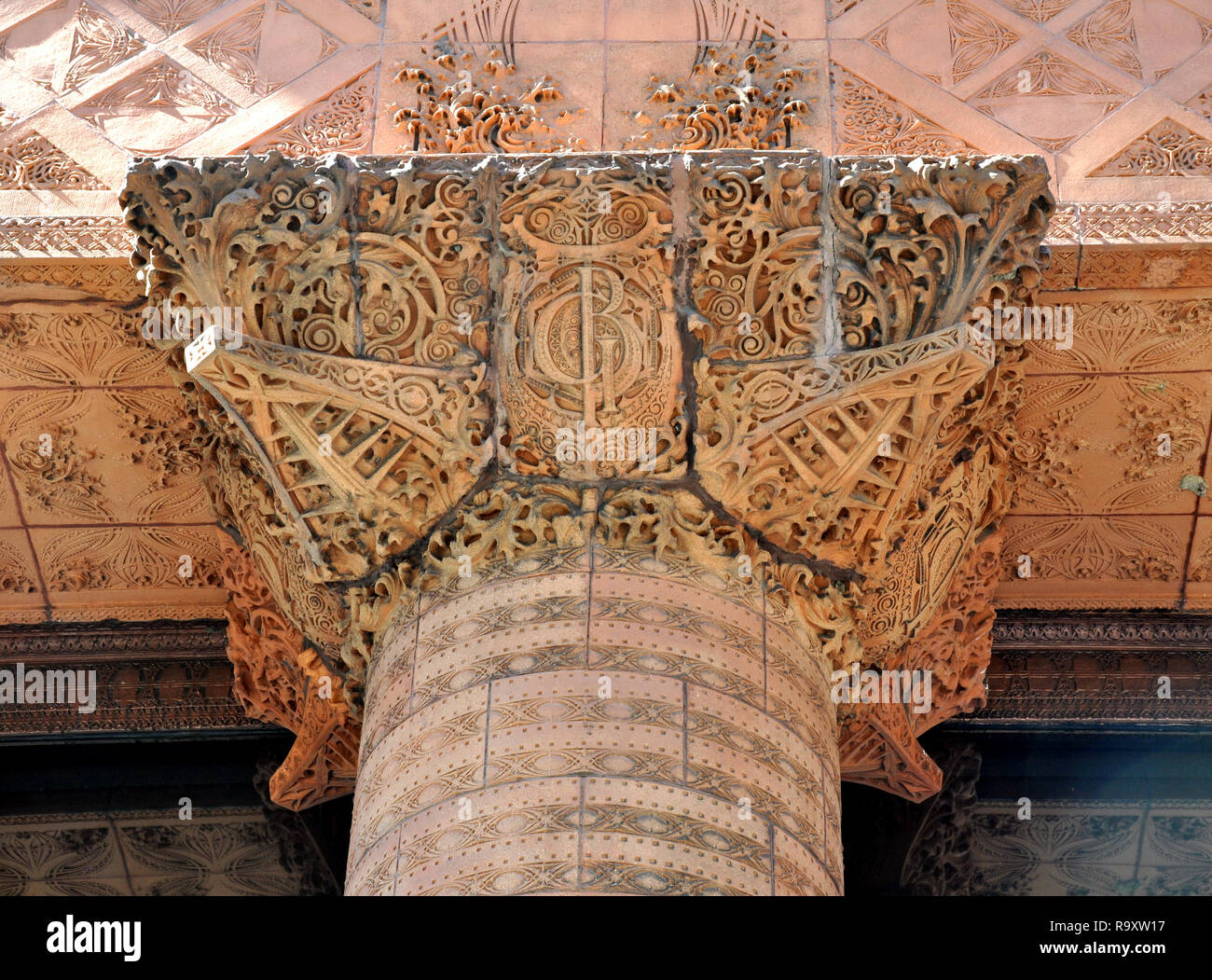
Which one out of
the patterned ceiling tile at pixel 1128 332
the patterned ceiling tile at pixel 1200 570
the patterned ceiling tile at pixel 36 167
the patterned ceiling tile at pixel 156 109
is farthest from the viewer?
the patterned ceiling tile at pixel 1200 570

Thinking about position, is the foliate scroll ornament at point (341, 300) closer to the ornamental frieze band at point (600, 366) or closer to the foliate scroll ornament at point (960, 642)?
the ornamental frieze band at point (600, 366)

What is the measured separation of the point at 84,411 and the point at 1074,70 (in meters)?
4.25

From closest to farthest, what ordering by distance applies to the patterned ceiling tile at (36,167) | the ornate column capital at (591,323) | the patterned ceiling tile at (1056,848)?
the ornate column capital at (591,323) < the patterned ceiling tile at (36,167) < the patterned ceiling tile at (1056,848)

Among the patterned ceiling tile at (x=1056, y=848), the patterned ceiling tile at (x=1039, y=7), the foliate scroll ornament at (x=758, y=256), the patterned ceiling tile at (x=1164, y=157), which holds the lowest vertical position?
the patterned ceiling tile at (x=1056, y=848)

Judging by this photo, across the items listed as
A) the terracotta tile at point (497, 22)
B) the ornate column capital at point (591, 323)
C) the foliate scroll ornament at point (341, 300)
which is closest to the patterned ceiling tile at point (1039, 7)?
Answer: the ornate column capital at point (591, 323)

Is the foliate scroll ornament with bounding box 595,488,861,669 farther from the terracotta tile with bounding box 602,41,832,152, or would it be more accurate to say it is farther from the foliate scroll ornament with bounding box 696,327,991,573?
the terracotta tile with bounding box 602,41,832,152

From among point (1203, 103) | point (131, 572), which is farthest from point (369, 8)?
point (1203, 103)

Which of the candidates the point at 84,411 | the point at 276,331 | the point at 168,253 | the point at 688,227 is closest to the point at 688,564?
the point at 688,227

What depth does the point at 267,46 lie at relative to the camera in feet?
28.1

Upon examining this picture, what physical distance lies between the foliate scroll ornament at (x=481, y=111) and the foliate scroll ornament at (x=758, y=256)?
99 cm

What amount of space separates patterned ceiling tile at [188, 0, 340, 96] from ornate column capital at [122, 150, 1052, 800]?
129cm

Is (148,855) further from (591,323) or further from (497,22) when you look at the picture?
(497,22)

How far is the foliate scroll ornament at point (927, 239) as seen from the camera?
23.7ft

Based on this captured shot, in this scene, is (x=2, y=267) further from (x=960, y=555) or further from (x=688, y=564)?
(x=960, y=555)
